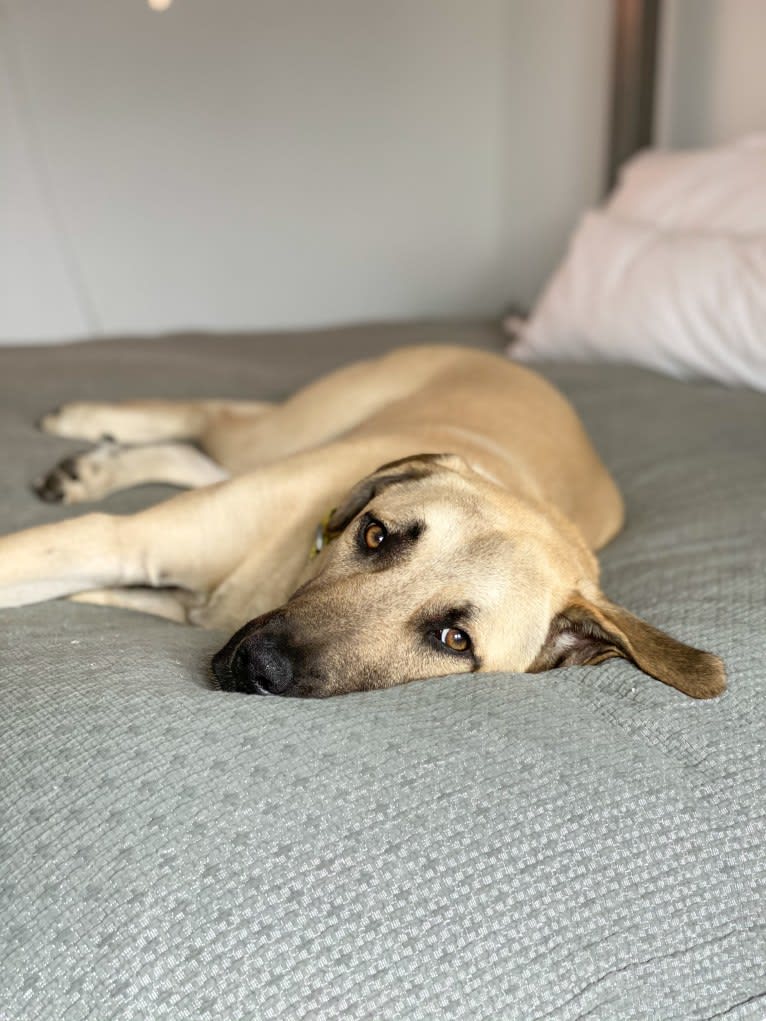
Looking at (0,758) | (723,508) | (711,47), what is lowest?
(723,508)

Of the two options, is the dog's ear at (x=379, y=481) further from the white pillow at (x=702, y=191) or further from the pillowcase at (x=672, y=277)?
the white pillow at (x=702, y=191)

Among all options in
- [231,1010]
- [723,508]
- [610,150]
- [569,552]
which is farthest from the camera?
[610,150]

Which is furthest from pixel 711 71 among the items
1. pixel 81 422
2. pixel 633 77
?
pixel 81 422

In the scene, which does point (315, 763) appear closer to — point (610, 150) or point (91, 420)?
point (91, 420)

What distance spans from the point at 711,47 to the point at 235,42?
2.28 metres

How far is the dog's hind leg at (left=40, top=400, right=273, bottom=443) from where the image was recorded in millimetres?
2793

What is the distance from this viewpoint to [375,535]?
170 cm

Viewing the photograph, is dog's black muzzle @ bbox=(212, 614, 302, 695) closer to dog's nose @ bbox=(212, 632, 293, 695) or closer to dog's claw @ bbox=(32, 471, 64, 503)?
dog's nose @ bbox=(212, 632, 293, 695)

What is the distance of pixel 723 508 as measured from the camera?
88.1 inches

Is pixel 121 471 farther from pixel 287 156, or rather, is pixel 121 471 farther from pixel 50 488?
pixel 287 156

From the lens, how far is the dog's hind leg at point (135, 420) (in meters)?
2.79

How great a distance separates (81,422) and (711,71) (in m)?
3.17

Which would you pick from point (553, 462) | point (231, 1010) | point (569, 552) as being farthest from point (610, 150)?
point (231, 1010)

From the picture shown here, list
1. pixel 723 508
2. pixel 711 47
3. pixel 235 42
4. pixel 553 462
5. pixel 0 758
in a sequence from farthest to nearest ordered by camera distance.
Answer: pixel 235 42, pixel 711 47, pixel 553 462, pixel 723 508, pixel 0 758
